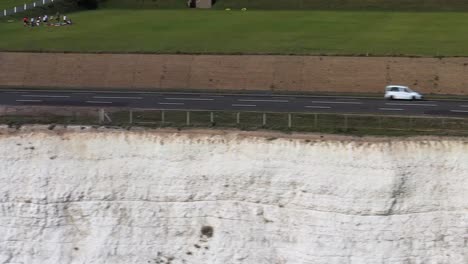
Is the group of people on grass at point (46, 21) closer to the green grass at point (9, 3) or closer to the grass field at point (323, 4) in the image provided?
the green grass at point (9, 3)

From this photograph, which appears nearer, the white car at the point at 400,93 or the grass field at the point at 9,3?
the white car at the point at 400,93

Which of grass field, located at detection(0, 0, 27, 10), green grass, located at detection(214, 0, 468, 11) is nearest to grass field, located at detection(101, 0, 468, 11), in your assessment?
green grass, located at detection(214, 0, 468, 11)

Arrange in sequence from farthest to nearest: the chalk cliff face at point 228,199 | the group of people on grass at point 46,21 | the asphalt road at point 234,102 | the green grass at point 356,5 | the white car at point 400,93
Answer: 1. the green grass at point 356,5
2. the group of people on grass at point 46,21
3. the white car at point 400,93
4. the asphalt road at point 234,102
5. the chalk cliff face at point 228,199

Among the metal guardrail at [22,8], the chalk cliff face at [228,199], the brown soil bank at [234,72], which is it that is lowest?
the chalk cliff face at [228,199]

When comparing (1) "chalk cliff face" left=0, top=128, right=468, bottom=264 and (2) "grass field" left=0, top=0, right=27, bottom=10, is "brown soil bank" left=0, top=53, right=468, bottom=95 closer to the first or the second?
(1) "chalk cliff face" left=0, top=128, right=468, bottom=264

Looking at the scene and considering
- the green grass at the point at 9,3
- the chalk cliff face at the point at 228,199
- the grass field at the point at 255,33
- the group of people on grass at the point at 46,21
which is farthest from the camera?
the green grass at the point at 9,3

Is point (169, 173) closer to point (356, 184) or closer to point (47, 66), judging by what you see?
point (356, 184)

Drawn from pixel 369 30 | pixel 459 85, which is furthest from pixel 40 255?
pixel 369 30

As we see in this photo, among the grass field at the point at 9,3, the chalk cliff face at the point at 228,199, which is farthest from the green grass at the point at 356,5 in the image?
the chalk cliff face at the point at 228,199
